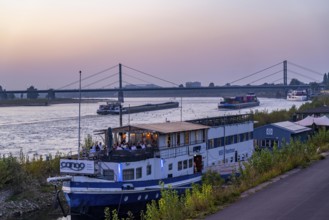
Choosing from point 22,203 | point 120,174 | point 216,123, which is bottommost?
point 22,203

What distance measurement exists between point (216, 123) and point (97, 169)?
682 centimetres

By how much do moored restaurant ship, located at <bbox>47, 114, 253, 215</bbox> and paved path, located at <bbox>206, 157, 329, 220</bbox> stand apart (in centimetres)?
458

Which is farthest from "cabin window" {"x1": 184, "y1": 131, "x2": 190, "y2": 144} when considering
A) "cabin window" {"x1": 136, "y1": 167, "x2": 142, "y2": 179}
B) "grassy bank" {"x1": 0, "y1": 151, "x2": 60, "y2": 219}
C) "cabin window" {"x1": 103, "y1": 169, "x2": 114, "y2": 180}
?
"grassy bank" {"x1": 0, "y1": 151, "x2": 60, "y2": 219}

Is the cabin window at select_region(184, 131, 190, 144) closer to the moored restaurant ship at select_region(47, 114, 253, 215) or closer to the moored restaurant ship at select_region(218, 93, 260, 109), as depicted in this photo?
the moored restaurant ship at select_region(47, 114, 253, 215)

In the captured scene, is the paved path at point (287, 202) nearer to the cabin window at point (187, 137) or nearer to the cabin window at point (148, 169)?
the cabin window at point (148, 169)

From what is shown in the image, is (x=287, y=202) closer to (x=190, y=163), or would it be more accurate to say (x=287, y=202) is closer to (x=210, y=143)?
(x=190, y=163)

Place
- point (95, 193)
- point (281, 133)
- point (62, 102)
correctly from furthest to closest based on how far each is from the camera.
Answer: point (62, 102) → point (281, 133) → point (95, 193)

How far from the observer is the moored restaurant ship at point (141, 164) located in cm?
1490

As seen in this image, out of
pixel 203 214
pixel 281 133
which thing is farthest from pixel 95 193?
pixel 281 133

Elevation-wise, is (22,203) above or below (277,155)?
below

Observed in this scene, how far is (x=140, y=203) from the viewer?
15.7m

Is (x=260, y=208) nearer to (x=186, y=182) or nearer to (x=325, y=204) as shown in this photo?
(x=325, y=204)

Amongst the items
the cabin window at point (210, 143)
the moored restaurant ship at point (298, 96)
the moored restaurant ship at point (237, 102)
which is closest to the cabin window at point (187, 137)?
the cabin window at point (210, 143)

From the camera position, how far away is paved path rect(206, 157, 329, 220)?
7500 mm
